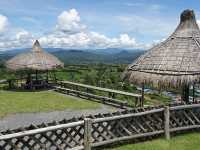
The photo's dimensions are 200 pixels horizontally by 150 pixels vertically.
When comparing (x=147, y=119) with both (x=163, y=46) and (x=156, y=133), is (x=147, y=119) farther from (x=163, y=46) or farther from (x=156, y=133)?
(x=163, y=46)

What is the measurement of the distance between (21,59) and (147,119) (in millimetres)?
16161

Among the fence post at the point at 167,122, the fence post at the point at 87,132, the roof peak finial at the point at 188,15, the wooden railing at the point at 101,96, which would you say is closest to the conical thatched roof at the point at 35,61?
the wooden railing at the point at 101,96

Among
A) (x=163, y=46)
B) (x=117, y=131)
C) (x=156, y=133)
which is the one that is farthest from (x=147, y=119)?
(x=163, y=46)

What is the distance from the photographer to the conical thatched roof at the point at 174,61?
10.5 m

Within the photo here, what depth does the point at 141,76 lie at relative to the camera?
11.1 meters

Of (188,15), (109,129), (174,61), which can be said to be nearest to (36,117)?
(109,129)

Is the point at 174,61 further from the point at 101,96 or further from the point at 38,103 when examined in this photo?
the point at 38,103

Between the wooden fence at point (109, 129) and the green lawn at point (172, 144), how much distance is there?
8.9 inches

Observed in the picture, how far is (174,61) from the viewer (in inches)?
431

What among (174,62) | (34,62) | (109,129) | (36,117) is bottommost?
(36,117)

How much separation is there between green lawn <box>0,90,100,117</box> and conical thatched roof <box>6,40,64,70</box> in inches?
99.5

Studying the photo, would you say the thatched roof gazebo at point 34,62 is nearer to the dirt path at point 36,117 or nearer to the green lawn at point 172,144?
the dirt path at point 36,117

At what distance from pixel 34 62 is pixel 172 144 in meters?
15.7

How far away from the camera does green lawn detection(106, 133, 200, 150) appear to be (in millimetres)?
9359
